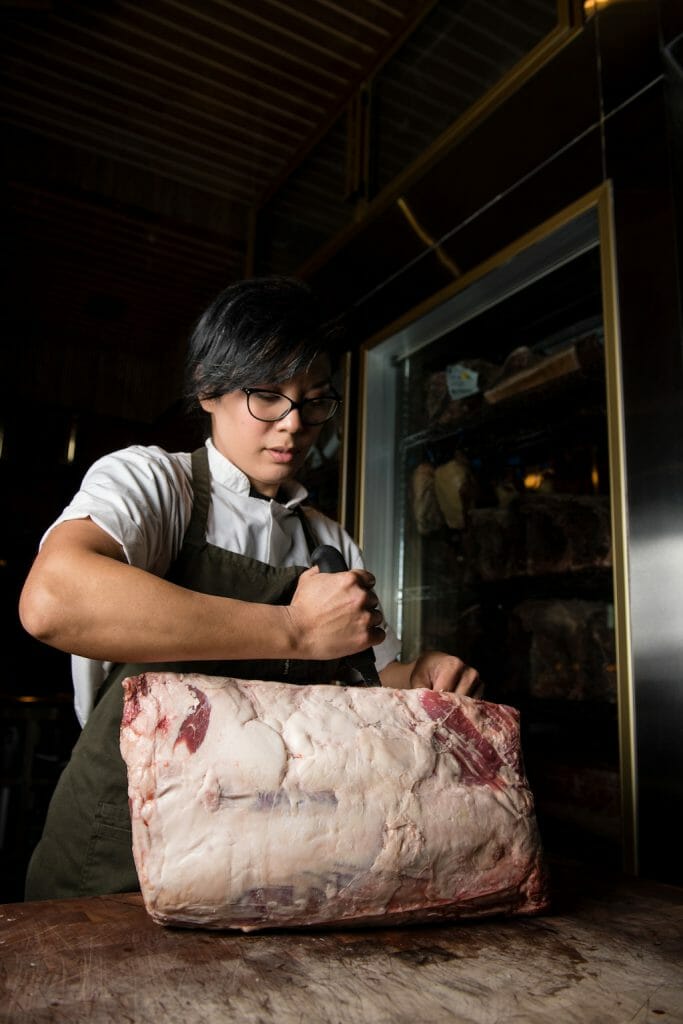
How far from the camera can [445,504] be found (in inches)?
107

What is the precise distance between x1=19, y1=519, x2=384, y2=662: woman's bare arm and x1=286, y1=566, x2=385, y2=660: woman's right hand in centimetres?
2

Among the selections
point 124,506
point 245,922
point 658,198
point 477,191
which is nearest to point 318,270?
point 477,191

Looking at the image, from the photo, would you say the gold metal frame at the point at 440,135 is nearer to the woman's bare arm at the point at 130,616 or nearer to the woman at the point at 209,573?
the woman at the point at 209,573

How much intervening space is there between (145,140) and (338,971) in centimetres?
398

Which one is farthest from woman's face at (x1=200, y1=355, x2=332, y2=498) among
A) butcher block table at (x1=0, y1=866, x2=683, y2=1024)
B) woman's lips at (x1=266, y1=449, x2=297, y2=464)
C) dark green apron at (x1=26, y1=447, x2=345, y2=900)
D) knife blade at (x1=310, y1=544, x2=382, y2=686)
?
butcher block table at (x1=0, y1=866, x2=683, y2=1024)

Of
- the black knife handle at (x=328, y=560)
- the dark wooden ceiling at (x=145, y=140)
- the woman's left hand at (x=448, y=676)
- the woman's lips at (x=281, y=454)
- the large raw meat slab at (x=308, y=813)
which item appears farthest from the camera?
the dark wooden ceiling at (x=145, y=140)

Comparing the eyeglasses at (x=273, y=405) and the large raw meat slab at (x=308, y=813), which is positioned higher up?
the eyeglasses at (x=273, y=405)

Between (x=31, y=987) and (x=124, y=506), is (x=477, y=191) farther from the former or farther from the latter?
(x=31, y=987)

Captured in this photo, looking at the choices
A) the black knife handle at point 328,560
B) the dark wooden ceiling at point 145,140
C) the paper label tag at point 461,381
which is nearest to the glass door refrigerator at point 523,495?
the paper label tag at point 461,381

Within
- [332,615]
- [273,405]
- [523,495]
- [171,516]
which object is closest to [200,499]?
[171,516]

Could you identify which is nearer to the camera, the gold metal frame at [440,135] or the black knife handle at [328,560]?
the black knife handle at [328,560]

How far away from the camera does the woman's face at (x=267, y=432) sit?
1424mm

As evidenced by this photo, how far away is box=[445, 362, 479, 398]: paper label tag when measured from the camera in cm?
269

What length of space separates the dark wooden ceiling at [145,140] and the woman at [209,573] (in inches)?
86.4
